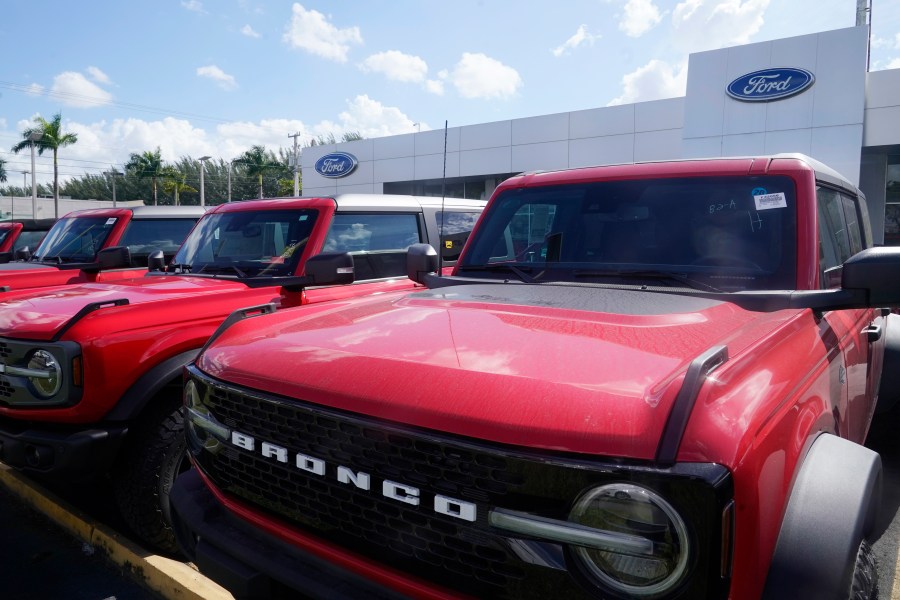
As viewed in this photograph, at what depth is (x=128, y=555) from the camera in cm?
288

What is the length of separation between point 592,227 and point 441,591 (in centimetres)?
190

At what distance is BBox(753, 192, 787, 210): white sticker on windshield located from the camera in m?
2.43

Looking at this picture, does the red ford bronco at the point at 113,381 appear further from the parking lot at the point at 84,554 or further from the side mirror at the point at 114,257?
the side mirror at the point at 114,257

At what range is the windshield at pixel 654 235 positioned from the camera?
238 cm

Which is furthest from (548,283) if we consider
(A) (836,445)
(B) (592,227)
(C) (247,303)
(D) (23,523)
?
(D) (23,523)

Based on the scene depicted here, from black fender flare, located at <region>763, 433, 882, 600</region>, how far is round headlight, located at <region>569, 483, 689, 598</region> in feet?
0.86

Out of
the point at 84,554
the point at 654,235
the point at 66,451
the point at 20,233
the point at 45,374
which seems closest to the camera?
the point at 654,235

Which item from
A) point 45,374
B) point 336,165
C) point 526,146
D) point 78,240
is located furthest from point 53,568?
point 336,165

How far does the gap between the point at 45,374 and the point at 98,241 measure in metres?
4.87

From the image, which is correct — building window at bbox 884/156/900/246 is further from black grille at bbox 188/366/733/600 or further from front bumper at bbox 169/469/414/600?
front bumper at bbox 169/469/414/600

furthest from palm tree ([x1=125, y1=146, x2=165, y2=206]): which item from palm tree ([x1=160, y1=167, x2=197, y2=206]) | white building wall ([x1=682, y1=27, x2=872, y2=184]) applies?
white building wall ([x1=682, y1=27, x2=872, y2=184])

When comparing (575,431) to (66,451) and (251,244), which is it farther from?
(251,244)

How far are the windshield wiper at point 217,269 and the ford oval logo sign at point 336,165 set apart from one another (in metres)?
21.4

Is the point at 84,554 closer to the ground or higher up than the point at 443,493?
closer to the ground
